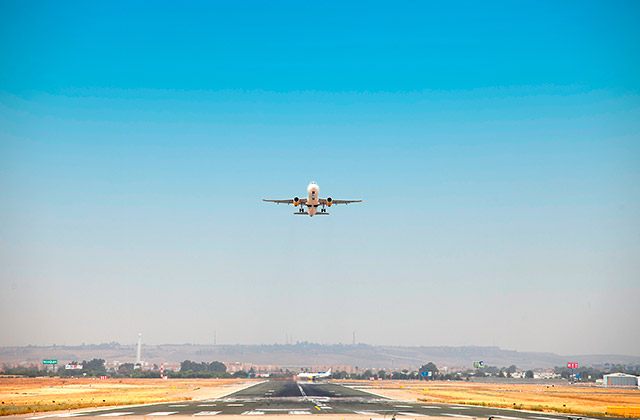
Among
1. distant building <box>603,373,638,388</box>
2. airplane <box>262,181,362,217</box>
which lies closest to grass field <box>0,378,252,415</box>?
airplane <box>262,181,362,217</box>

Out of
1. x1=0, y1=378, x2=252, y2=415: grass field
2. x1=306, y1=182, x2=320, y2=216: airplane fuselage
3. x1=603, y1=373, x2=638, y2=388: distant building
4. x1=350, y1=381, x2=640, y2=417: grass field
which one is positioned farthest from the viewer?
x1=603, y1=373, x2=638, y2=388: distant building

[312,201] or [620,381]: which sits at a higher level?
[312,201]

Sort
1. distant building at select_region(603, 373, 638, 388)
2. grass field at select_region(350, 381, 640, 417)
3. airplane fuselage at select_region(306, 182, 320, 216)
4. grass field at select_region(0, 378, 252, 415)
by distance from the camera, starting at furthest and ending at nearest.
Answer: distant building at select_region(603, 373, 638, 388)
airplane fuselage at select_region(306, 182, 320, 216)
grass field at select_region(350, 381, 640, 417)
grass field at select_region(0, 378, 252, 415)

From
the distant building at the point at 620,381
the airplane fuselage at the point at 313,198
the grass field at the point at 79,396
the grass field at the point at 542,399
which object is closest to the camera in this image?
the grass field at the point at 79,396

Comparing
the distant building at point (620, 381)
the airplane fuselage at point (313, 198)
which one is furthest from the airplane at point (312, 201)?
the distant building at point (620, 381)

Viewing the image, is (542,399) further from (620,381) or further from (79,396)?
(620,381)

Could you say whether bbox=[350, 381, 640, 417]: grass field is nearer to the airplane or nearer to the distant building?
the airplane

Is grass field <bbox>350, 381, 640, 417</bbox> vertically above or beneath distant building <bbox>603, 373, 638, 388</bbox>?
above

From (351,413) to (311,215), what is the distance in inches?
1332

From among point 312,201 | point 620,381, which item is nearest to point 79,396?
point 312,201

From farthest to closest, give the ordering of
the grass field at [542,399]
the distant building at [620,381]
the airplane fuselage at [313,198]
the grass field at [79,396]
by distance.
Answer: the distant building at [620,381] → the airplane fuselage at [313,198] → the grass field at [542,399] → the grass field at [79,396]

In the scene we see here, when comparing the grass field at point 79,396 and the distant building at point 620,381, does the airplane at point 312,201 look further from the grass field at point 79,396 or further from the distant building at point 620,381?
the distant building at point 620,381

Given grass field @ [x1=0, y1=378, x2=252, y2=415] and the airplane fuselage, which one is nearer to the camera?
grass field @ [x1=0, y1=378, x2=252, y2=415]

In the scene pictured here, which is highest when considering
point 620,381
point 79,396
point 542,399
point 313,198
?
point 313,198
